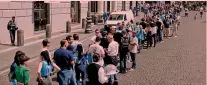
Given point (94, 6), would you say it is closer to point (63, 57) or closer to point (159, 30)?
point (159, 30)

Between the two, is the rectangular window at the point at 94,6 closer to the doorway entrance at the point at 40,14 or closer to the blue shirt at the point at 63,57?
the doorway entrance at the point at 40,14

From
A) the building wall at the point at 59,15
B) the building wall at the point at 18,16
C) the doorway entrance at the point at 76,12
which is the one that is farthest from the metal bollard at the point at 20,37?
the doorway entrance at the point at 76,12

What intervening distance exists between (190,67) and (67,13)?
1734 centimetres

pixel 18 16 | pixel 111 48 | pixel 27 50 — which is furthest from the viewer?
pixel 18 16

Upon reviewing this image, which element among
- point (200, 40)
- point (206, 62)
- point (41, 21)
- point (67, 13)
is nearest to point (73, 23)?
point (67, 13)

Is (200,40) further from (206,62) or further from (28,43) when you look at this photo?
(28,43)

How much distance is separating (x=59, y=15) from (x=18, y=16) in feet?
21.6

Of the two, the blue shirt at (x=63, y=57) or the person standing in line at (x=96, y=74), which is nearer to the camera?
the person standing in line at (x=96, y=74)

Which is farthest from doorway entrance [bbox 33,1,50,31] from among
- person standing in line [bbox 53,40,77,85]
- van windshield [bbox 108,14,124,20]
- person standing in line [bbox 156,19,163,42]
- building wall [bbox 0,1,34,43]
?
person standing in line [bbox 53,40,77,85]

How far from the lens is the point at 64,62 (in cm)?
928

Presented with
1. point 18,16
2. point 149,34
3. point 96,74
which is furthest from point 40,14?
point 96,74

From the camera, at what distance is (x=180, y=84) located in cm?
1205

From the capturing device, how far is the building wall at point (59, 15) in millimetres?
28062

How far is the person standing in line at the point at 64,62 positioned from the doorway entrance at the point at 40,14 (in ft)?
55.2
